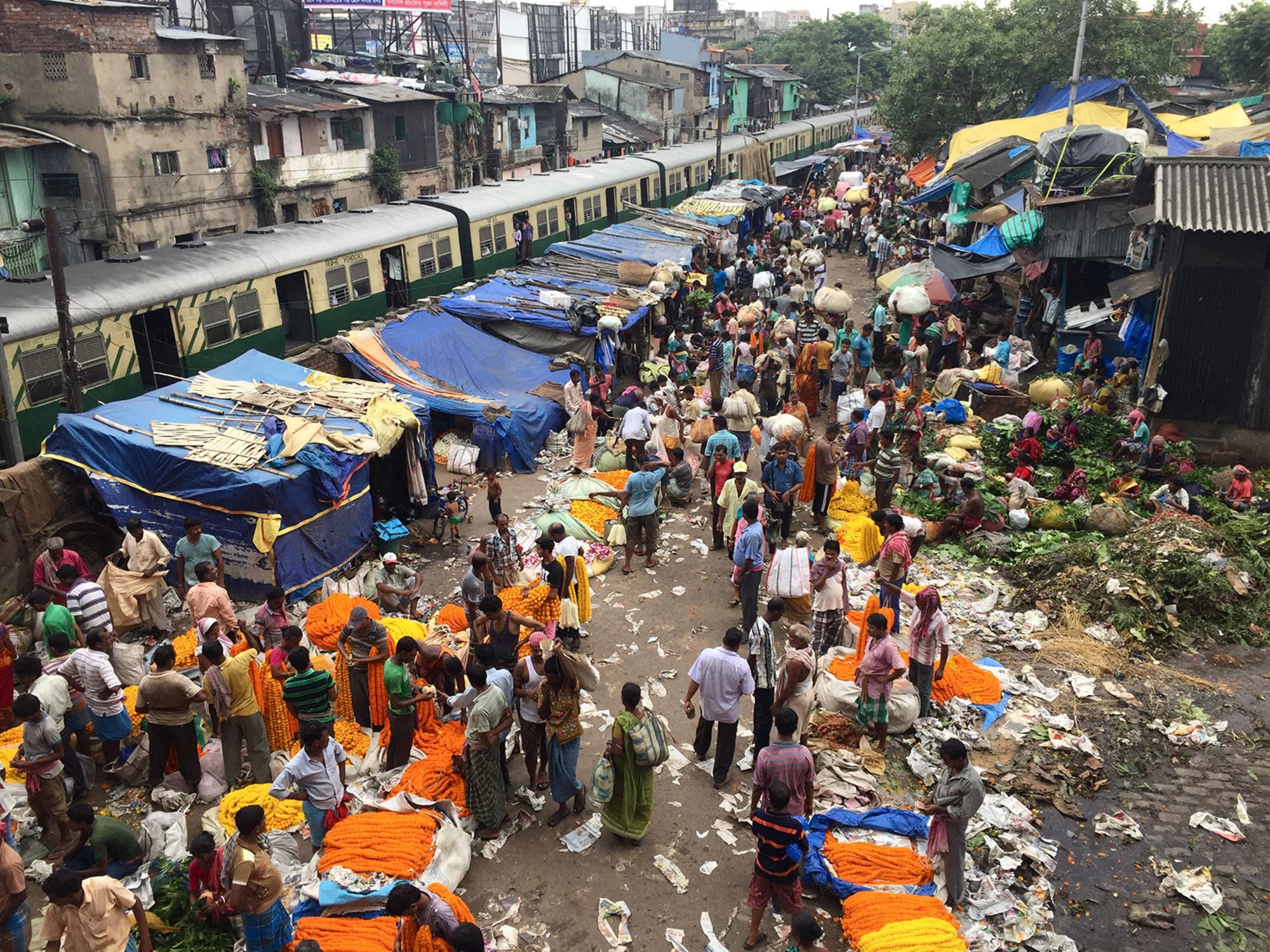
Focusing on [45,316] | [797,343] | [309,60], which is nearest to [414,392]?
[45,316]

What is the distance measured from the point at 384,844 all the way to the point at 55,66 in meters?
24.4

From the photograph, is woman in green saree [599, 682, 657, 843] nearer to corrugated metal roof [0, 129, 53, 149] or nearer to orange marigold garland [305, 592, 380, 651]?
orange marigold garland [305, 592, 380, 651]

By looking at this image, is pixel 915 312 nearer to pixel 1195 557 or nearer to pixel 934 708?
pixel 1195 557

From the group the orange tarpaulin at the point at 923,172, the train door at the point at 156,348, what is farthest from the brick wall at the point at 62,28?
the orange tarpaulin at the point at 923,172

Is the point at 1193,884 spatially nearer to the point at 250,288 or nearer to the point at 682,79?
the point at 250,288

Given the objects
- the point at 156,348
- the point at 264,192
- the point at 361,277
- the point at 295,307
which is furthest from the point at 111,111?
the point at 156,348

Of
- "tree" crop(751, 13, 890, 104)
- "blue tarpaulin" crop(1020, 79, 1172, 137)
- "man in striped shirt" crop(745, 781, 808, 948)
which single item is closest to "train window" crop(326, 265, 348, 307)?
"man in striped shirt" crop(745, 781, 808, 948)

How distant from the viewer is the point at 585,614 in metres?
9.90

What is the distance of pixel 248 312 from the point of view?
46.7 ft

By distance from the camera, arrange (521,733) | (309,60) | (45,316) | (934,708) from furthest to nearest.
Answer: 1. (309,60)
2. (45,316)
3. (934,708)
4. (521,733)

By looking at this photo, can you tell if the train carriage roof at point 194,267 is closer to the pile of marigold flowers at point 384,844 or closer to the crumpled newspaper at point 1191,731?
the pile of marigold flowers at point 384,844

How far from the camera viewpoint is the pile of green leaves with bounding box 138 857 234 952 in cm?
Result: 590

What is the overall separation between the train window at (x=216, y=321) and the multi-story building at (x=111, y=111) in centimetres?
1196

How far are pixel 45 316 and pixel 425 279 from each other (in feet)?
27.0
